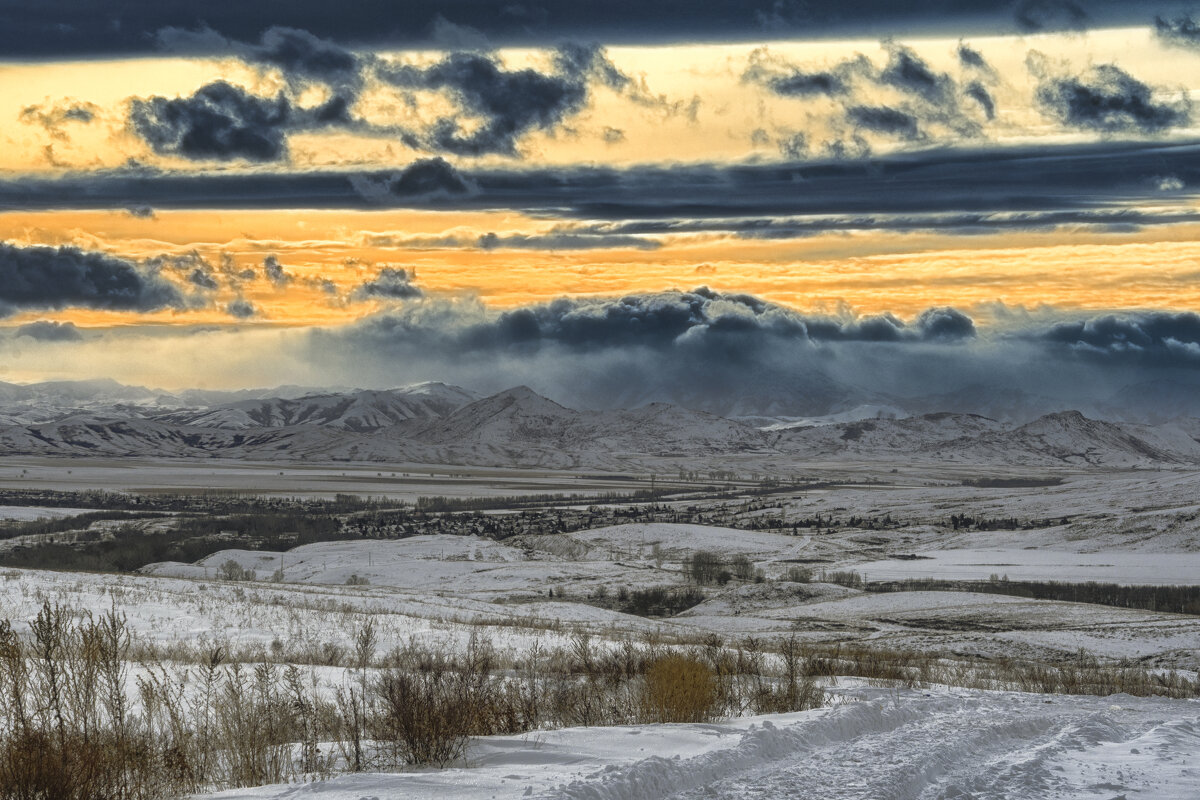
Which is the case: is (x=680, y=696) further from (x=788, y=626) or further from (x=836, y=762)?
(x=788, y=626)

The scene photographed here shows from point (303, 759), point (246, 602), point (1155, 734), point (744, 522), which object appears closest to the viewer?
point (303, 759)

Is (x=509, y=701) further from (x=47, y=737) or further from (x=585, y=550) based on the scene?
(x=585, y=550)

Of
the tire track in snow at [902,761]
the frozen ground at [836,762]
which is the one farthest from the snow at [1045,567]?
the frozen ground at [836,762]

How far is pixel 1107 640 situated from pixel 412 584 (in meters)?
47.4

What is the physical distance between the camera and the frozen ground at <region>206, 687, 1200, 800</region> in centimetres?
859

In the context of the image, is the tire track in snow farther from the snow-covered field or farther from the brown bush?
the brown bush

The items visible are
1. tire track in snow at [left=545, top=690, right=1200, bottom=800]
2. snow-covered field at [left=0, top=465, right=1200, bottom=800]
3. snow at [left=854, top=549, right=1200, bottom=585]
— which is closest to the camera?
tire track in snow at [left=545, top=690, right=1200, bottom=800]

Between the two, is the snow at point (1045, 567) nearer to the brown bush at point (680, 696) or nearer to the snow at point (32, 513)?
the brown bush at point (680, 696)

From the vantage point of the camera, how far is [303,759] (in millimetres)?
10047

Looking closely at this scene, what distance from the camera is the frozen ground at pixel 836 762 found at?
8586 mm

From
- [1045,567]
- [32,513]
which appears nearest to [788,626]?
[1045,567]

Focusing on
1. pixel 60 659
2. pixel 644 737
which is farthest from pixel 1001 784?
pixel 60 659

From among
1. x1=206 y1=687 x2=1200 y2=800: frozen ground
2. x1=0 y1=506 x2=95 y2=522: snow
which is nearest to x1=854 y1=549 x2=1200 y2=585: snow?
x1=206 y1=687 x2=1200 y2=800: frozen ground

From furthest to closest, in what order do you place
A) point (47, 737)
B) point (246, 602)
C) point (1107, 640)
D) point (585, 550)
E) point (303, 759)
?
point (585, 550)
point (1107, 640)
point (246, 602)
point (303, 759)
point (47, 737)
